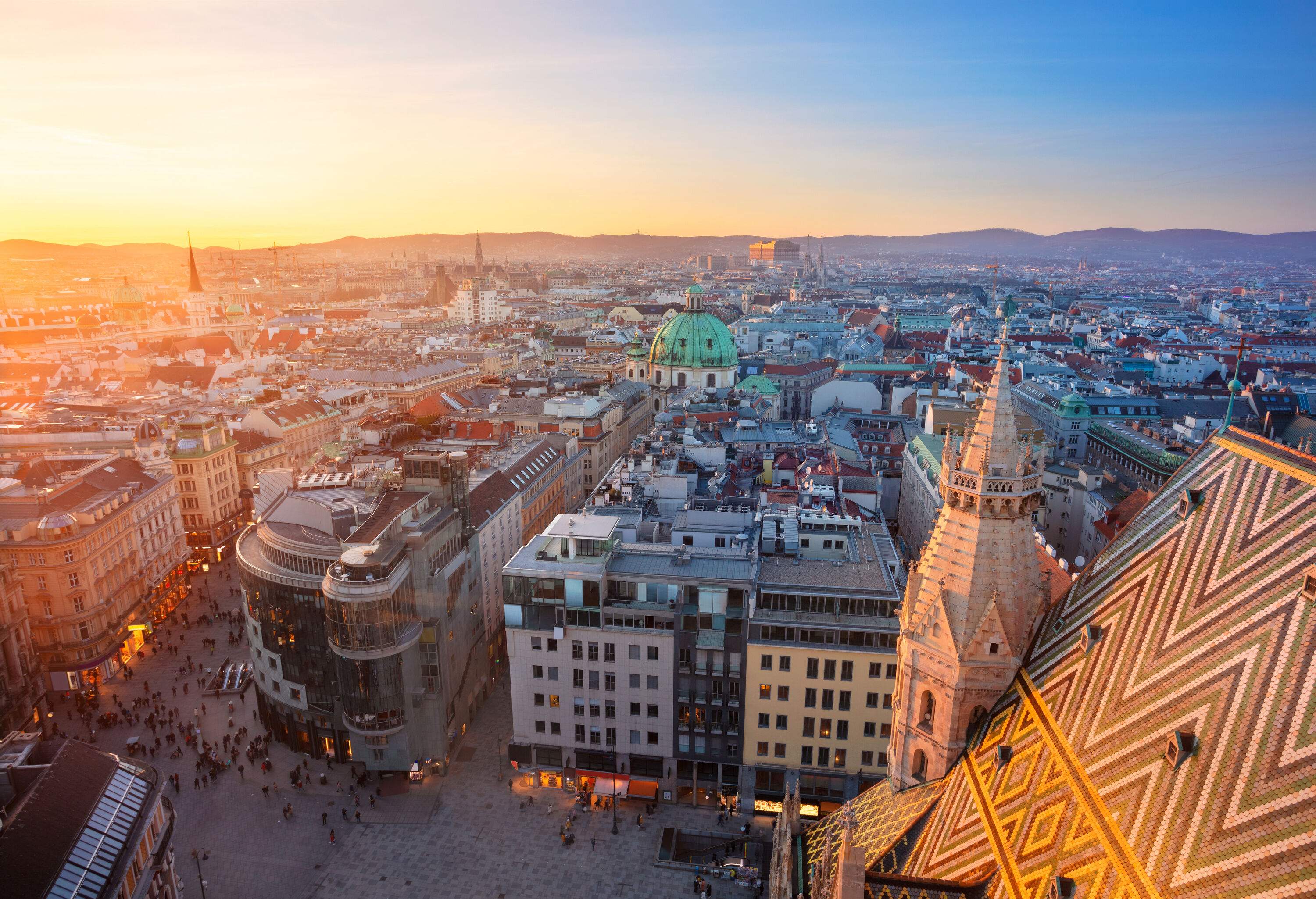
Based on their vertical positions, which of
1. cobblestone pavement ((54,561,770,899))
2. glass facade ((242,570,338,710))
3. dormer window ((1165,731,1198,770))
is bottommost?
cobblestone pavement ((54,561,770,899))

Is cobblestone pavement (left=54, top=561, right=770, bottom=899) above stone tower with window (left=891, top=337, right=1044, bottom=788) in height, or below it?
below

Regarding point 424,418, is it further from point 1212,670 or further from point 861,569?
point 1212,670

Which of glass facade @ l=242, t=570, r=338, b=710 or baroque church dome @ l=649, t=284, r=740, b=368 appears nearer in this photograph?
glass facade @ l=242, t=570, r=338, b=710

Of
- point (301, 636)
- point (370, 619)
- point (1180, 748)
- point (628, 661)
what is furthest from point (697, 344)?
point (1180, 748)

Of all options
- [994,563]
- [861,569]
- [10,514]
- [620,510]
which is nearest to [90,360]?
[10,514]

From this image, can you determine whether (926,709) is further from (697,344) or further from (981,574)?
(697,344)

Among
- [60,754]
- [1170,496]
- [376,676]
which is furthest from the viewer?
[376,676]

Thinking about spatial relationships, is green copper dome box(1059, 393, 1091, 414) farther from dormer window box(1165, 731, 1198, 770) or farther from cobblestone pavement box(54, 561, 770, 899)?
dormer window box(1165, 731, 1198, 770)

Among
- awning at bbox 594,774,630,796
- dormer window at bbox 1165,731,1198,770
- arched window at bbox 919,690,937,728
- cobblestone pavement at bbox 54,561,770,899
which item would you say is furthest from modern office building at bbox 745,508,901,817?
dormer window at bbox 1165,731,1198,770
